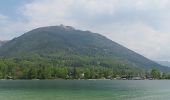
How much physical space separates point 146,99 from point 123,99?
5153mm

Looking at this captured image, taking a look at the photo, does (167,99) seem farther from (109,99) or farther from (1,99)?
(1,99)

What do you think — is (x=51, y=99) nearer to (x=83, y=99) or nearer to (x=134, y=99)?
(x=83, y=99)

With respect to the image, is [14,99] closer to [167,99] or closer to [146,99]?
[146,99]

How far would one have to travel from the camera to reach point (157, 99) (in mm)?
73375

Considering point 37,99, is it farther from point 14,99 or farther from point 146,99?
point 146,99

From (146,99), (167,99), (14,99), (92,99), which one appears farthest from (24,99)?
(167,99)

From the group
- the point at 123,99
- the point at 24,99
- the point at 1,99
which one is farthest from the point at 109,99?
the point at 1,99

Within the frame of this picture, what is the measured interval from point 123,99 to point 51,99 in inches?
595

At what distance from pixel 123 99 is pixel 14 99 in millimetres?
22774

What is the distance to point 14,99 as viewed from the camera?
70750 mm

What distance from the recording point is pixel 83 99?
234ft

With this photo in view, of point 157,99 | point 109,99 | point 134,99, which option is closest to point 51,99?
point 109,99

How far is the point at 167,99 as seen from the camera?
73.7 meters

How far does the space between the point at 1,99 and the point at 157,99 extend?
32.9 metres
